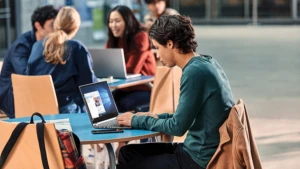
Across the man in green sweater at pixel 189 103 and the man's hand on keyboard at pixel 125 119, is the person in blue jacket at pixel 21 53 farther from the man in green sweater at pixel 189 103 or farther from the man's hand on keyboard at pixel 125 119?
the man in green sweater at pixel 189 103

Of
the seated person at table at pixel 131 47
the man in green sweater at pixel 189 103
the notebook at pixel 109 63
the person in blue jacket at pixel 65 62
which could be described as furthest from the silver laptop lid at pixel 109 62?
the man in green sweater at pixel 189 103

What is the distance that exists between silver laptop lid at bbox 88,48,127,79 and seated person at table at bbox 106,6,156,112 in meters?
0.29

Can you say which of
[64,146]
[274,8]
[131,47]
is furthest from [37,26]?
[274,8]

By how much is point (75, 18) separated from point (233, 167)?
2639 millimetres

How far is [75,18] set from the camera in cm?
616

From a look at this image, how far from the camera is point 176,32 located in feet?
13.6

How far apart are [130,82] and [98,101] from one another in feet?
7.51

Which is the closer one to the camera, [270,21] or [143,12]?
[143,12]

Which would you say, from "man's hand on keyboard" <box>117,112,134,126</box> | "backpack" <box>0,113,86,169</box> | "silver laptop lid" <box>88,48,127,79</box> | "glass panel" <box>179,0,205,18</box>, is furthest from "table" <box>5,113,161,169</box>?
"glass panel" <box>179,0,205,18</box>

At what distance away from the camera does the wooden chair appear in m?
6.02

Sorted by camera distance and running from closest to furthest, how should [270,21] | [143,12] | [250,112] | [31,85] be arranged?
1. [31,85]
2. [250,112]
3. [143,12]
4. [270,21]

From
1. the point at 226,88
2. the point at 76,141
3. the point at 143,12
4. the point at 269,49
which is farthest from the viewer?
the point at 143,12

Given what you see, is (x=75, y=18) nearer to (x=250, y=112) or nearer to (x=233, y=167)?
(x=233, y=167)

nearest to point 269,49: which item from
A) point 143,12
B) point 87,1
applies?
point 87,1
